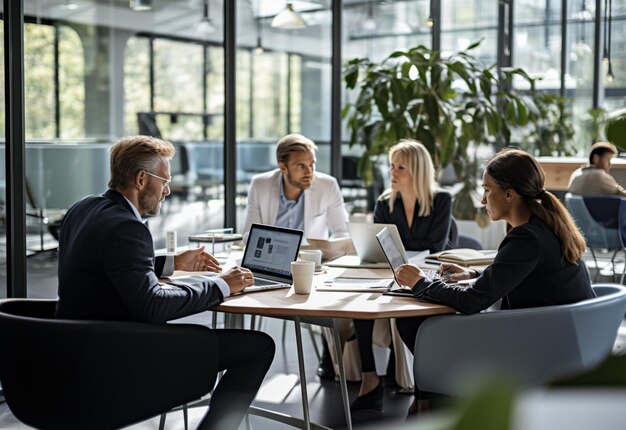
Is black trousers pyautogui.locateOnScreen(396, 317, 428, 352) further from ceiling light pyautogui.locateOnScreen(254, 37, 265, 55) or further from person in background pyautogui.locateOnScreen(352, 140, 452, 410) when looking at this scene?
ceiling light pyautogui.locateOnScreen(254, 37, 265, 55)

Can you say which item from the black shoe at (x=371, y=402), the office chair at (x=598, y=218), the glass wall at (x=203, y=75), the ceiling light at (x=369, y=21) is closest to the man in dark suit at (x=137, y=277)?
the black shoe at (x=371, y=402)

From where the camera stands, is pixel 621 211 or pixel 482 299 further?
pixel 621 211

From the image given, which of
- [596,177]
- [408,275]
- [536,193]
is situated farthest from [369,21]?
[408,275]

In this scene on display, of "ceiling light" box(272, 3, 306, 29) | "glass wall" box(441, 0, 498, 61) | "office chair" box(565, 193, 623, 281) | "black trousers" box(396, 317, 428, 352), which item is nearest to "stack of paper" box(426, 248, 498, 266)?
"black trousers" box(396, 317, 428, 352)

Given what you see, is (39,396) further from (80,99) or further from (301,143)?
(80,99)

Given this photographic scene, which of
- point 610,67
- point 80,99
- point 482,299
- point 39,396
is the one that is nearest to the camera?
point 39,396

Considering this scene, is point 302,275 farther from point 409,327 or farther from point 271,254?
point 409,327

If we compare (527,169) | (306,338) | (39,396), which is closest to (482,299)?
(527,169)

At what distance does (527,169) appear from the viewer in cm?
283

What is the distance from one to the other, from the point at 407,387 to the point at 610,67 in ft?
22.9

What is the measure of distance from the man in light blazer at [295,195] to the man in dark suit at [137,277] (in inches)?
61.7

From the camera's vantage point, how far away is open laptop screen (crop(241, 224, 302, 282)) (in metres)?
3.10

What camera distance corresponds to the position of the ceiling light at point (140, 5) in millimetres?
7459

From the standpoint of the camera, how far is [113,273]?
96.8 inches
